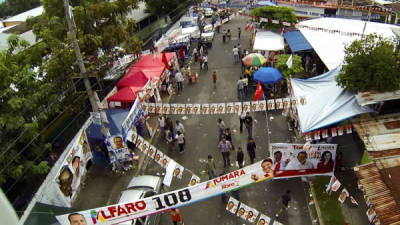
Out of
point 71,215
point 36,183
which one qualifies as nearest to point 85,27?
point 36,183

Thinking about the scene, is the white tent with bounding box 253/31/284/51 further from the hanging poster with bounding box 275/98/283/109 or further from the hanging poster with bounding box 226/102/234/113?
the hanging poster with bounding box 226/102/234/113

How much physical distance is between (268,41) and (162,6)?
1568 centimetres

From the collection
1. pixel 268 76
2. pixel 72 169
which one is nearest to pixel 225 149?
pixel 72 169

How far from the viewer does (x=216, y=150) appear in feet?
46.5

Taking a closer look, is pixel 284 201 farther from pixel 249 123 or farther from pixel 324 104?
pixel 249 123

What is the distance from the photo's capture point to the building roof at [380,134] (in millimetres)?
9211

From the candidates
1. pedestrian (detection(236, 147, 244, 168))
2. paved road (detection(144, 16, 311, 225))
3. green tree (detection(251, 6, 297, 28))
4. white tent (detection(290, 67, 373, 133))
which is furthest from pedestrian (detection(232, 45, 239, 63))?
pedestrian (detection(236, 147, 244, 168))

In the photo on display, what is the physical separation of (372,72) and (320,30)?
426 inches

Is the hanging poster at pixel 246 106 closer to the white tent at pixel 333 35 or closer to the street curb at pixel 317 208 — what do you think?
the street curb at pixel 317 208

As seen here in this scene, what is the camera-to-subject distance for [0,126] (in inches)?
373

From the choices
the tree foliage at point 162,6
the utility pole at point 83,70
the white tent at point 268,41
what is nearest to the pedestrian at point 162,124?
the utility pole at point 83,70

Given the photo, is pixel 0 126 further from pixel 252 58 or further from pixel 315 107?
pixel 252 58

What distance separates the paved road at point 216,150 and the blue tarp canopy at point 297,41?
4.11 meters

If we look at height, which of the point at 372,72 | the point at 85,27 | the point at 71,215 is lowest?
the point at 71,215
